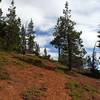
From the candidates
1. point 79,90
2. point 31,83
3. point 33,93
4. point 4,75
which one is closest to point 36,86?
point 31,83

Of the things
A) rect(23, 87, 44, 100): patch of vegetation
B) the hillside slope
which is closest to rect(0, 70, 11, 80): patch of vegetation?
the hillside slope

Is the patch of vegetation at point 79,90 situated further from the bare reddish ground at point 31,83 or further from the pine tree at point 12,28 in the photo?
the pine tree at point 12,28

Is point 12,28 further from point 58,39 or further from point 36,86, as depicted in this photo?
point 36,86

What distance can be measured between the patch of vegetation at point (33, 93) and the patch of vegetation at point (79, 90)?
3.89 meters

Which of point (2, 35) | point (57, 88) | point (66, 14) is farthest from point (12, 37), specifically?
point (57, 88)

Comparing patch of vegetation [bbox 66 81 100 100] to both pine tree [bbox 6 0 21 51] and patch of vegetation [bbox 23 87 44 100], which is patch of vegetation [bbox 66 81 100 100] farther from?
pine tree [bbox 6 0 21 51]

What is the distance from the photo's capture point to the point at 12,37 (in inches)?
3492

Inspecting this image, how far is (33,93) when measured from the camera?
3847 centimetres

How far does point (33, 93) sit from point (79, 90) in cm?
798

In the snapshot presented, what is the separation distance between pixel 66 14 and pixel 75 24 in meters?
3.25

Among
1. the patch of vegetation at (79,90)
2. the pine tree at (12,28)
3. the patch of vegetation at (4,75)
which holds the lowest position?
the patch of vegetation at (79,90)

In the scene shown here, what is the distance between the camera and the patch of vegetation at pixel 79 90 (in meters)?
41.3

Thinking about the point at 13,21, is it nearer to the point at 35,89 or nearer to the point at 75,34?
the point at 75,34

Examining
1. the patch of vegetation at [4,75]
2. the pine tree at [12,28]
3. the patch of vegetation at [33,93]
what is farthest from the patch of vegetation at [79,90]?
the pine tree at [12,28]
